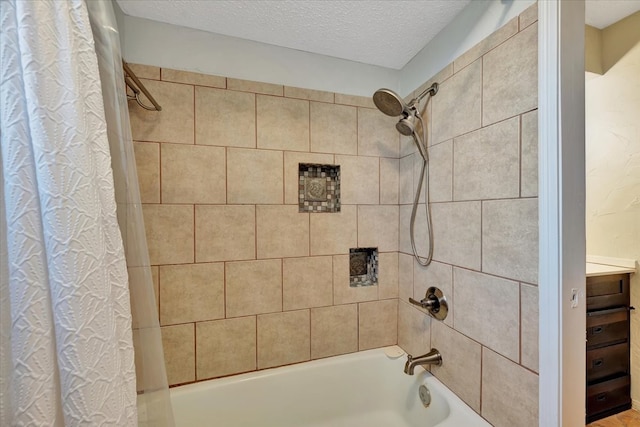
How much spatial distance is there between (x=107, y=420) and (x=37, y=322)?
245 millimetres

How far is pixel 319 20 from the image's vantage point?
126 centimetres

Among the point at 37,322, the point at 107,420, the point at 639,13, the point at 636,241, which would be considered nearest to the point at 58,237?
the point at 37,322

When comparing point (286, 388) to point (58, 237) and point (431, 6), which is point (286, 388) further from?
point (431, 6)

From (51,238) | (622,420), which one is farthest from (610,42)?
(51,238)

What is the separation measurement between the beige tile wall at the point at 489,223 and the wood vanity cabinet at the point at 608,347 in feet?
3.59

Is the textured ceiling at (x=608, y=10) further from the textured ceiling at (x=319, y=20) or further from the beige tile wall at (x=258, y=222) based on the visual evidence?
the beige tile wall at (x=258, y=222)

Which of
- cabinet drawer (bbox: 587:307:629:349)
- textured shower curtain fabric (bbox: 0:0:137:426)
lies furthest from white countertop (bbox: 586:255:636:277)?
textured shower curtain fabric (bbox: 0:0:137:426)

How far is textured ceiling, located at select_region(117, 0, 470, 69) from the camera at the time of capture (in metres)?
1.17

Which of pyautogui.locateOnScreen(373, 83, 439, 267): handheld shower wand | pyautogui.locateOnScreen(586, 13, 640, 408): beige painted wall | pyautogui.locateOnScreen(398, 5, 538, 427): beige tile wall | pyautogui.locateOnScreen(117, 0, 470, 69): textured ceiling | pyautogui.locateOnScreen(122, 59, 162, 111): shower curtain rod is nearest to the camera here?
pyautogui.locateOnScreen(398, 5, 538, 427): beige tile wall

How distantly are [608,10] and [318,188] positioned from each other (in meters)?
2.09

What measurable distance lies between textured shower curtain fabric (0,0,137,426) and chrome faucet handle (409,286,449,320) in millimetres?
1254

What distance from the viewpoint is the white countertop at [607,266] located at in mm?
1651

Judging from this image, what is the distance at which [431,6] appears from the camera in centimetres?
119

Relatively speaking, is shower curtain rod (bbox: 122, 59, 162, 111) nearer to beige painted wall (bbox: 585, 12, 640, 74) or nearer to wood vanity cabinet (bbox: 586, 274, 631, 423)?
wood vanity cabinet (bbox: 586, 274, 631, 423)
